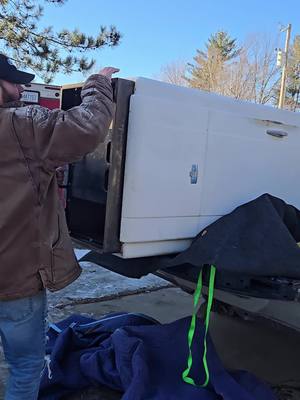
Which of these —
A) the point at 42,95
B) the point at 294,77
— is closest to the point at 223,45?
the point at 294,77

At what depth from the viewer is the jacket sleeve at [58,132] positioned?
1987 millimetres

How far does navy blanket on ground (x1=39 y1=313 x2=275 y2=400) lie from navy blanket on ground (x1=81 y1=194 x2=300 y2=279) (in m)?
0.46

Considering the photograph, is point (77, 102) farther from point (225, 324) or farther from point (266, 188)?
point (225, 324)

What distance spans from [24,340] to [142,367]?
759 mm

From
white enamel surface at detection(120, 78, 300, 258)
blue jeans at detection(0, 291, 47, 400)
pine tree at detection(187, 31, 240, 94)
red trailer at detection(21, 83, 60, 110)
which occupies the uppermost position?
pine tree at detection(187, 31, 240, 94)

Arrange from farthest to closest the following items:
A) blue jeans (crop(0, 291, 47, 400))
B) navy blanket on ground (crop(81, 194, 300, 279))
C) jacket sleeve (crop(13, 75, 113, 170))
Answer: navy blanket on ground (crop(81, 194, 300, 279))
blue jeans (crop(0, 291, 47, 400))
jacket sleeve (crop(13, 75, 113, 170))

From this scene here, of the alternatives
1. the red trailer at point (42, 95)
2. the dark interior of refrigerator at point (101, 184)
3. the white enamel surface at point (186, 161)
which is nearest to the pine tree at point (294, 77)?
the red trailer at point (42, 95)

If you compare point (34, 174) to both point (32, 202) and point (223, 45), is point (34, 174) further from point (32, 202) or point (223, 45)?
point (223, 45)

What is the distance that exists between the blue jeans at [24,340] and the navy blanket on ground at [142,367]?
551 millimetres

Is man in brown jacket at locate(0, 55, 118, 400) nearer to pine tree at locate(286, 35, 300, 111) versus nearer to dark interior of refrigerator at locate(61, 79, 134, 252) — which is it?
dark interior of refrigerator at locate(61, 79, 134, 252)

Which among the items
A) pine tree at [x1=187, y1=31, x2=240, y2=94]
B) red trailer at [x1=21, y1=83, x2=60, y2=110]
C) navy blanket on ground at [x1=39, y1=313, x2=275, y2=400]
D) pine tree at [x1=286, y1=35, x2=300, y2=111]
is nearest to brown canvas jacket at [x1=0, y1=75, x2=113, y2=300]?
navy blanket on ground at [x1=39, y1=313, x2=275, y2=400]

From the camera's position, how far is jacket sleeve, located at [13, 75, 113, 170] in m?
1.99

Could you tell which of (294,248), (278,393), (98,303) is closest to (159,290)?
(98,303)

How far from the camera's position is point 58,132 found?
77.9 inches
